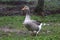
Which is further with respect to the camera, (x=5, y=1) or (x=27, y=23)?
(x=5, y=1)

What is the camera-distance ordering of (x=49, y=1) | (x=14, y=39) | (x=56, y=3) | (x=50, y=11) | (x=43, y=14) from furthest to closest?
(x=49, y=1) < (x=56, y=3) < (x=50, y=11) < (x=43, y=14) < (x=14, y=39)

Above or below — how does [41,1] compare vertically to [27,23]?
below

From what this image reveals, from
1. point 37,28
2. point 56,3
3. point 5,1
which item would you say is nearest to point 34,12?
point 56,3

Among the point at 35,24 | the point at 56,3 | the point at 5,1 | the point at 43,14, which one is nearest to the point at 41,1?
the point at 43,14

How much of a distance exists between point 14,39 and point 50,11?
12015 mm

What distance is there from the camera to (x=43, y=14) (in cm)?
1856

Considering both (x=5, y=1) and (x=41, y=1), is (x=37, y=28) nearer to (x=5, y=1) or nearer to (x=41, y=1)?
(x=41, y=1)

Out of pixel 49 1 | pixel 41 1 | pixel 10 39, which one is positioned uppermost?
pixel 10 39

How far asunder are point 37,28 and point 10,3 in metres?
15.5

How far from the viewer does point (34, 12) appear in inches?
758

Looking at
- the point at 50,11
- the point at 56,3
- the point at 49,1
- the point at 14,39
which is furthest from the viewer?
the point at 49,1

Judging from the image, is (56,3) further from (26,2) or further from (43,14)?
(43,14)

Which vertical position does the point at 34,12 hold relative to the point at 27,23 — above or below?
below

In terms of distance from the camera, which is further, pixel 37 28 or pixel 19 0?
pixel 19 0
